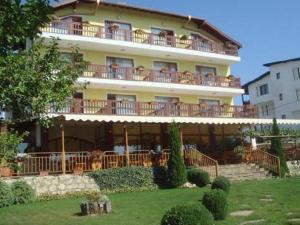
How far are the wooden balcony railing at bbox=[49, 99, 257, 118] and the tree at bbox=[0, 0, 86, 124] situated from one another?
47.8ft

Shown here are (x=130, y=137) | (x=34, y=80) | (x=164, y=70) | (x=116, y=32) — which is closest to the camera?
(x=34, y=80)

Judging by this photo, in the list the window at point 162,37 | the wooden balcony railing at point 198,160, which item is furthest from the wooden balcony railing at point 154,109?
the window at point 162,37

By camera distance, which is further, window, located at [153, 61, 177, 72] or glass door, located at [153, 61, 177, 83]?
window, located at [153, 61, 177, 72]

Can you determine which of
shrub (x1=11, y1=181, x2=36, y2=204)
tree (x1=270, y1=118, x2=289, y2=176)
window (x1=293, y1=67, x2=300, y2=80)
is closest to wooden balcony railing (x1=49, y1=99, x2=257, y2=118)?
tree (x1=270, y1=118, x2=289, y2=176)

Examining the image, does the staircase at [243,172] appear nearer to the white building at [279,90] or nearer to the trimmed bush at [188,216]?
the trimmed bush at [188,216]

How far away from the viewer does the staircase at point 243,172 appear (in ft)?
91.3

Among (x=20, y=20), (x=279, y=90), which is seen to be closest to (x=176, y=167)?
(x=20, y=20)

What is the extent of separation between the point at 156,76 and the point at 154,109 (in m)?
3.51

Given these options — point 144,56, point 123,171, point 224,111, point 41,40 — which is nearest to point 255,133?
point 224,111

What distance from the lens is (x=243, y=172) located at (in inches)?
1133

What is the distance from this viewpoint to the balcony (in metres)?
30.3

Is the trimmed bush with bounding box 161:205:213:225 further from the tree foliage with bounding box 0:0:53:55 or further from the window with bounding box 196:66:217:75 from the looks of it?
the window with bounding box 196:66:217:75

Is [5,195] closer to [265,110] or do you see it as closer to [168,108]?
[168,108]

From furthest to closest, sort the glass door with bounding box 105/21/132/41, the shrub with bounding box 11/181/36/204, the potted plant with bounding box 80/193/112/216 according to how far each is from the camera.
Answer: the glass door with bounding box 105/21/132/41 → the shrub with bounding box 11/181/36/204 → the potted plant with bounding box 80/193/112/216
